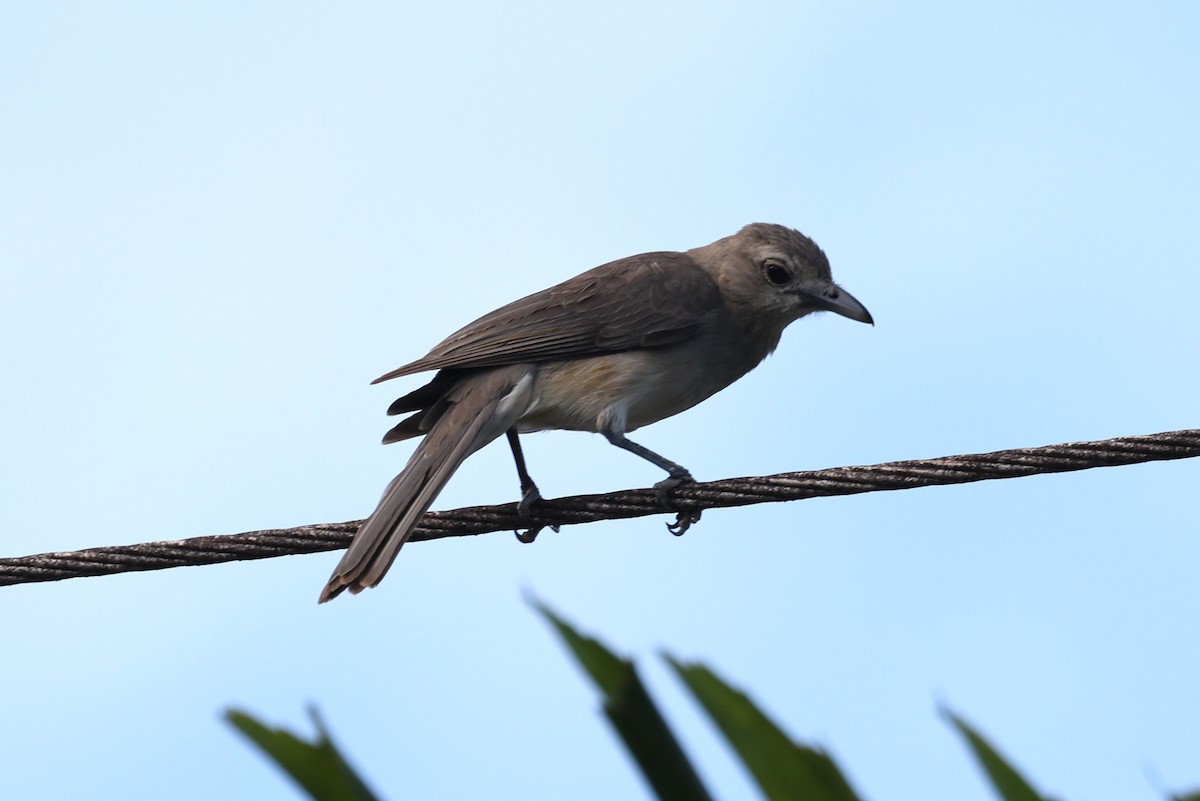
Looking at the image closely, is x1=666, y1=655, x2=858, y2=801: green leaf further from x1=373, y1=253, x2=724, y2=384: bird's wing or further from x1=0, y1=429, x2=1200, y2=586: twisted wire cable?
x1=373, y1=253, x2=724, y2=384: bird's wing

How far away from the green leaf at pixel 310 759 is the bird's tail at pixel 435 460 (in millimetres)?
4583

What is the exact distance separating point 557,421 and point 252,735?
250 inches

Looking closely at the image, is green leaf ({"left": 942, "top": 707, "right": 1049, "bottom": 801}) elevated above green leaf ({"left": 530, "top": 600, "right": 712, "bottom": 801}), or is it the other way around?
green leaf ({"left": 530, "top": 600, "right": 712, "bottom": 801})

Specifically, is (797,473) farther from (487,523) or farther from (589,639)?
(589,639)

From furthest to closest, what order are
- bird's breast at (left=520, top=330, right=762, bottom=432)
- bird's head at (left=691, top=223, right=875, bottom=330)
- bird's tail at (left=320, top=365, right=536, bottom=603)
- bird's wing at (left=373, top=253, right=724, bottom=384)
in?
1. bird's head at (left=691, top=223, right=875, bottom=330)
2. bird's breast at (left=520, top=330, right=762, bottom=432)
3. bird's wing at (left=373, top=253, right=724, bottom=384)
4. bird's tail at (left=320, top=365, right=536, bottom=603)

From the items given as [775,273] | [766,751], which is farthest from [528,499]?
[766,751]

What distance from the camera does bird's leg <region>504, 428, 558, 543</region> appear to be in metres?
6.25

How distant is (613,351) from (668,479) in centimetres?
124

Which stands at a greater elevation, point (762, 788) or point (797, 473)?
point (797, 473)

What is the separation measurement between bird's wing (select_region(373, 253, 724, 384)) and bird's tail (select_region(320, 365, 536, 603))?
0.15 metres

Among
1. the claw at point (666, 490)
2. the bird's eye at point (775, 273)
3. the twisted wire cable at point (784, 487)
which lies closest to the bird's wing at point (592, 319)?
the bird's eye at point (775, 273)

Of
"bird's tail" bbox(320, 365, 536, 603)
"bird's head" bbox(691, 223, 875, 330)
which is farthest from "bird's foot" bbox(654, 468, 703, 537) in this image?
"bird's head" bbox(691, 223, 875, 330)

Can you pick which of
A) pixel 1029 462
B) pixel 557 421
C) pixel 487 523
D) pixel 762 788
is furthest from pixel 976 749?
pixel 557 421

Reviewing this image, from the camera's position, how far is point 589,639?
1305 mm
